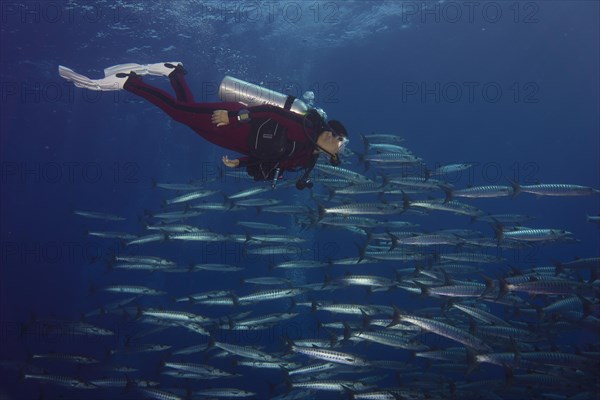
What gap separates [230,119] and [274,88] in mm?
21800

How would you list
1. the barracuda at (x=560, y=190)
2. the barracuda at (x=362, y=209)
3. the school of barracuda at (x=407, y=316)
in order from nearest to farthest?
the school of barracuda at (x=407, y=316) < the barracuda at (x=560, y=190) < the barracuda at (x=362, y=209)

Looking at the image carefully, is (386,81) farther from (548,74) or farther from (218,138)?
(218,138)

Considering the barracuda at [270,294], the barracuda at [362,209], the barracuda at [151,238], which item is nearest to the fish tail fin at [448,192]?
the barracuda at [362,209]

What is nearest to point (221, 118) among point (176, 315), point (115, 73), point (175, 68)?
point (175, 68)

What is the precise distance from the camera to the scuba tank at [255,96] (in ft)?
18.3

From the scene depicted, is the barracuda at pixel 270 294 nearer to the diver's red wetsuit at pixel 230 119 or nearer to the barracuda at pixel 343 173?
the barracuda at pixel 343 173

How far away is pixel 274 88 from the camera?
1048 inches

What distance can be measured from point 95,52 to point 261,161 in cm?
1972

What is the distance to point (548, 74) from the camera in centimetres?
3356

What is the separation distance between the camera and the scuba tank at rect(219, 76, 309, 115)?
220 inches

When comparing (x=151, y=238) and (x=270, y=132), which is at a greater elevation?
(x=270, y=132)

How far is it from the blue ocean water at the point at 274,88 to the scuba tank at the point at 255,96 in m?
5.91

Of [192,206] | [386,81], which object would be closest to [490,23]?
[386,81]

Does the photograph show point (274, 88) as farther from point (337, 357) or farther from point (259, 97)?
point (259, 97)
